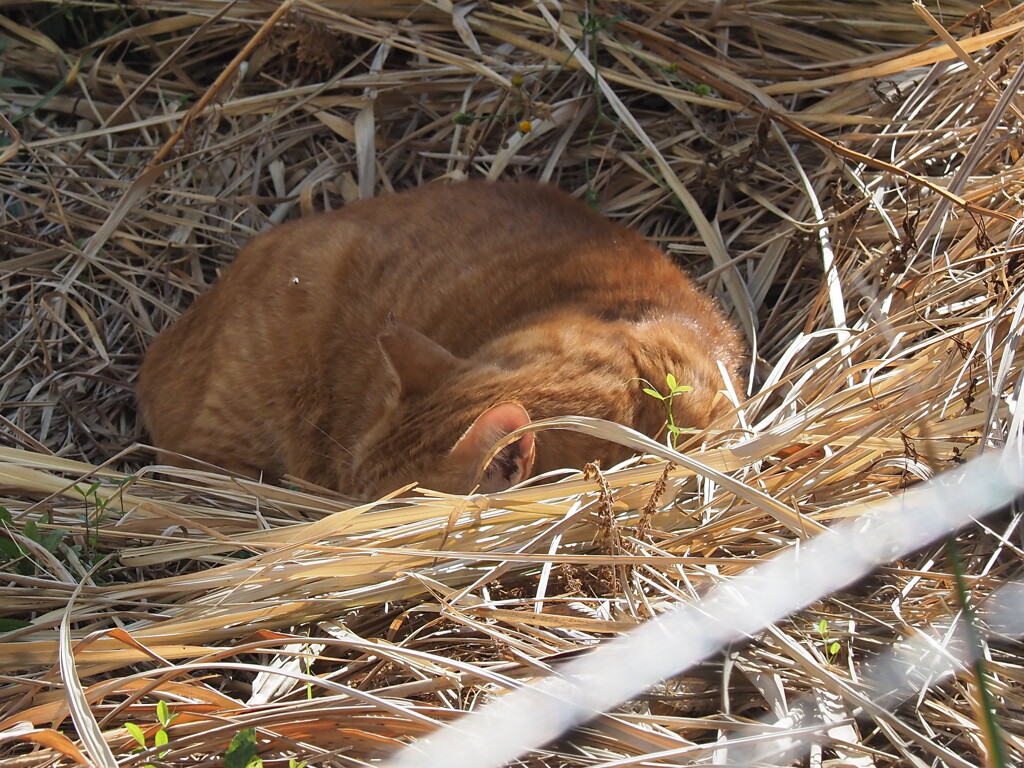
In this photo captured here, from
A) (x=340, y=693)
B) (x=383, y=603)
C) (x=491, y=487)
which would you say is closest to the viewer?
(x=340, y=693)

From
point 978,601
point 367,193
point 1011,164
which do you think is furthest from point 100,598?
point 1011,164

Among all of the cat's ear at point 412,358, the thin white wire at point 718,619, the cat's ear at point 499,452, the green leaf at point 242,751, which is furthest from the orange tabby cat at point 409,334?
the green leaf at point 242,751

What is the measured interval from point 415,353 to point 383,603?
85 centimetres

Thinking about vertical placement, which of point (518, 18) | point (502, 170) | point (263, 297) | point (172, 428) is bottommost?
point (172, 428)

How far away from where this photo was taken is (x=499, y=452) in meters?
2.43

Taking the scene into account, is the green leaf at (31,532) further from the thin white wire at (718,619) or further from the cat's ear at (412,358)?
the thin white wire at (718,619)

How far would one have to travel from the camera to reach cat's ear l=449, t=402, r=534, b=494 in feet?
7.55

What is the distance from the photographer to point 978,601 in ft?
6.21

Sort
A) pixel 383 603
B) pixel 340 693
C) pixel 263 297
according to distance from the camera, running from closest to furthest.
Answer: pixel 340 693 → pixel 383 603 → pixel 263 297

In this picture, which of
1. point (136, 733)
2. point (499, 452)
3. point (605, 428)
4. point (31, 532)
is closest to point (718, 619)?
point (605, 428)

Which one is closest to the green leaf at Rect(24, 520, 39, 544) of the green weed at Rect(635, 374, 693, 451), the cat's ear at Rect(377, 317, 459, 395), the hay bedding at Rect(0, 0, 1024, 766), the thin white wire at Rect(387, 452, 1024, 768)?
the hay bedding at Rect(0, 0, 1024, 766)

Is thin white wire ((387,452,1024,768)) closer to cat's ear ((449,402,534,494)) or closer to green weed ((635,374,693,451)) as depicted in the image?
green weed ((635,374,693,451))

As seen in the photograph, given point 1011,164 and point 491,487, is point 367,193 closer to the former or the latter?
point 491,487

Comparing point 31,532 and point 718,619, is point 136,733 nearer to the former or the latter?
point 31,532
